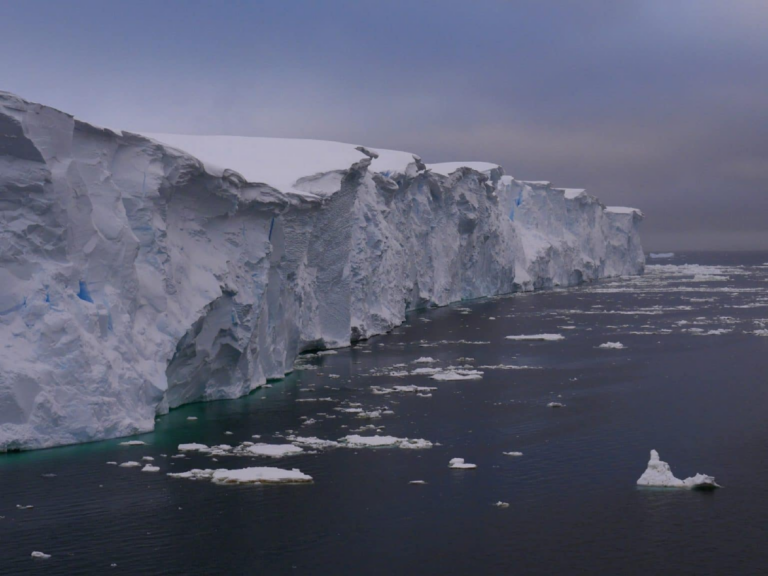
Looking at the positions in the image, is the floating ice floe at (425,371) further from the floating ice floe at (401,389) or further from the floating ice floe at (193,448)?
the floating ice floe at (193,448)

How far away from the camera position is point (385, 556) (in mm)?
9805

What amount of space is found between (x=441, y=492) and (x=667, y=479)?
127 inches

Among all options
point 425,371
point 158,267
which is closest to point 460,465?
point 158,267

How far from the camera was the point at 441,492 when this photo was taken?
12023 millimetres

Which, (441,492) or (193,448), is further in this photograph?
(193,448)

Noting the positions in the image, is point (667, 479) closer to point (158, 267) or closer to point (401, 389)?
point (401, 389)

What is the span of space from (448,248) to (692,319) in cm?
1316

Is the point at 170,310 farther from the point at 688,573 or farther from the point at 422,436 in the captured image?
the point at 688,573

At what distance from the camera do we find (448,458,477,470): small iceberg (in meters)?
13.2

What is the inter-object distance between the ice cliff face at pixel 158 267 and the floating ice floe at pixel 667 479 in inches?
323

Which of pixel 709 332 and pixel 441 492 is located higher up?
pixel 709 332

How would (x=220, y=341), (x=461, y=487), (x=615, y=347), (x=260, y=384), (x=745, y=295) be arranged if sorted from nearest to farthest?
(x=461, y=487) < (x=220, y=341) < (x=260, y=384) < (x=615, y=347) < (x=745, y=295)

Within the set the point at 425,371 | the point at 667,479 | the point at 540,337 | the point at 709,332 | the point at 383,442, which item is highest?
the point at 709,332

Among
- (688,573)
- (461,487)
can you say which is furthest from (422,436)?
(688,573)
